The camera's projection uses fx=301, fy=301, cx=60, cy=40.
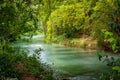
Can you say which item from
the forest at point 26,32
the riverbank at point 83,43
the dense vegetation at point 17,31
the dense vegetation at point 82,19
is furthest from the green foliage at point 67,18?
the dense vegetation at point 17,31

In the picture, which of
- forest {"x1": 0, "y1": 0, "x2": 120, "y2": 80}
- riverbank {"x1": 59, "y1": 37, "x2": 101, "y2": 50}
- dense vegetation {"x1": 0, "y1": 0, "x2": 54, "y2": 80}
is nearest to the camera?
forest {"x1": 0, "y1": 0, "x2": 120, "y2": 80}

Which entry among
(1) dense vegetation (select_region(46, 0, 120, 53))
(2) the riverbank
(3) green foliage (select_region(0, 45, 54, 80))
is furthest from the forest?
(2) the riverbank

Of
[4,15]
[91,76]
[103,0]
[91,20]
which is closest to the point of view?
[4,15]

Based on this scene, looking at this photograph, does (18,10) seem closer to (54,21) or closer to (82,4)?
(82,4)

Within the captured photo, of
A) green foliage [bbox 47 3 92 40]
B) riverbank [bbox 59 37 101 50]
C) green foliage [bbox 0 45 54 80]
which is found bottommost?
riverbank [bbox 59 37 101 50]

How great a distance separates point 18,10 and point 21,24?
0.84 m

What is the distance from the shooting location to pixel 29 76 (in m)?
13.6

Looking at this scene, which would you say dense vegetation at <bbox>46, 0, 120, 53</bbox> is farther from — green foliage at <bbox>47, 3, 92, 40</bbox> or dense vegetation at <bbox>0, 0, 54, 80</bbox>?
dense vegetation at <bbox>0, 0, 54, 80</bbox>

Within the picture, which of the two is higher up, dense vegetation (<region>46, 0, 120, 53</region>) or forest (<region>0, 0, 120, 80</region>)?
forest (<region>0, 0, 120, 80</region>)

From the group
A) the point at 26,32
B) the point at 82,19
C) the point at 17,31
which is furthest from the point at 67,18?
the point at 17,31

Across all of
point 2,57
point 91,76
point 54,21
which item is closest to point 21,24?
point 2,57

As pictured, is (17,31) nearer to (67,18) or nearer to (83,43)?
(83,43)

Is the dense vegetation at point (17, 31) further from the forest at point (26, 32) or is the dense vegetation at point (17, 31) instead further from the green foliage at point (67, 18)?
the green foliage at point (67, 18)

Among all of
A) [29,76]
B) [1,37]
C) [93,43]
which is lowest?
[93,43]
